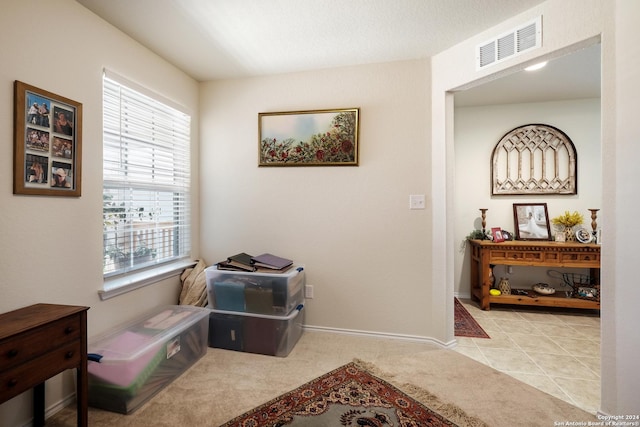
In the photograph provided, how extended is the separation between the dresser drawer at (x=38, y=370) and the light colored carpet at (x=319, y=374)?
485 millimetres

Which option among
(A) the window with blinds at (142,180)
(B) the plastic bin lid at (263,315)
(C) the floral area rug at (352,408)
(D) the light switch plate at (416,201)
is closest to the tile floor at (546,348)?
(C) the floral area rug at (352,408)

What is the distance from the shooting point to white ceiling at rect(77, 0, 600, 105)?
186 cm

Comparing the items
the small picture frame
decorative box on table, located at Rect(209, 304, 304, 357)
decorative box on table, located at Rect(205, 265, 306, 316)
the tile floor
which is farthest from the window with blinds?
the small picture frame

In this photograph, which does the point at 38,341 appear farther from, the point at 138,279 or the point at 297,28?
the point at 297,28

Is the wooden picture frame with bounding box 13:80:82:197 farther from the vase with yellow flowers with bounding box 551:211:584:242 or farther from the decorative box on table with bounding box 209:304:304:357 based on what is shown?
the vase with yellow flowers with bounding box 551:211:584:242

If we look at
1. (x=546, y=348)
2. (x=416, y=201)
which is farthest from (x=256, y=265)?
(x=546, y=348)

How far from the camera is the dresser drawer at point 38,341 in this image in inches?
46.2

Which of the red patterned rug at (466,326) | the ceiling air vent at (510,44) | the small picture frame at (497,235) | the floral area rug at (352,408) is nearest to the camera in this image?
the floral area rug at (352,408)

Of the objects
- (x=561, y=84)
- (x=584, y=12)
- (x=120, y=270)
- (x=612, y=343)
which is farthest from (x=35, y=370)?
(x=561, y=84)

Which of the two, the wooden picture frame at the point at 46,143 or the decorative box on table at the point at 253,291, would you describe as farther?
the decorative box on table at the point at 253,291

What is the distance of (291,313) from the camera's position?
245 centimetres

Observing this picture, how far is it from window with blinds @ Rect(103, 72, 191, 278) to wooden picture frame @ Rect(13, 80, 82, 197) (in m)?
0.26

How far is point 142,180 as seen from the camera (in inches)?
93.7

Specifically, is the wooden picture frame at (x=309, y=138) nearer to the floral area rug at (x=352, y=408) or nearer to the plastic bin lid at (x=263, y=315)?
the plastic bin lid at (x=263, y=315)
